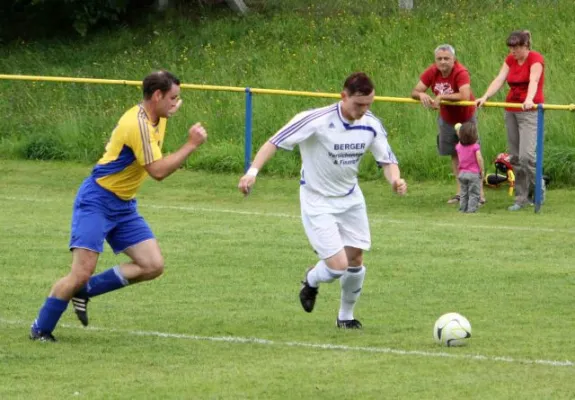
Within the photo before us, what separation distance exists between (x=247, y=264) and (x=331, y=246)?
3.24 meters

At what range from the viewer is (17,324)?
976cm

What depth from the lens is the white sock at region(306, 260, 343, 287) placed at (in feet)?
30.8

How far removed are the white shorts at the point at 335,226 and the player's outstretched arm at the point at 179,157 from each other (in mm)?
1192

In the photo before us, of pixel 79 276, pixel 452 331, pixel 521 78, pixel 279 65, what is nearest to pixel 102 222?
pixel 79 276

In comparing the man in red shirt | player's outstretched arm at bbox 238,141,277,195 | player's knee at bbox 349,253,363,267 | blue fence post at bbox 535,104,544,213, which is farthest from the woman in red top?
player's outstretched arm at bbox 238,141,277,195

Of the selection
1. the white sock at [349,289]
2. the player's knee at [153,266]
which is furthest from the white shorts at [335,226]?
the player's knee at [153,266]

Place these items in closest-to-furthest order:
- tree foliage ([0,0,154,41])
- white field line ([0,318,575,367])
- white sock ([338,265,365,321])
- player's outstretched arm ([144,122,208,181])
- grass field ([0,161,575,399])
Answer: grass field ([0,161,575,399]) < white field line ([0,318,575,367]) < player's outstretched arm ([144,122,208,181]) < white sock ([338,265,365,321]) < tree foliage ([0,0,154,41])

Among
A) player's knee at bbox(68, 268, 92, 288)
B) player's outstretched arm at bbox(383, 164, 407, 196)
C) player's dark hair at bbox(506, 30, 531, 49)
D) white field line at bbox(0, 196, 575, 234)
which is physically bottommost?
white field line at bbox(0, 196, 575, 234)

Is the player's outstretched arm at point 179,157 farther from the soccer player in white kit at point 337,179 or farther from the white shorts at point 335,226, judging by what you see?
the white shorts at point 335,226

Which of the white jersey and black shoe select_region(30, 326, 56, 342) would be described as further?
the white jersey

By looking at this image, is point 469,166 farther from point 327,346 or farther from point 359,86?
point 327,346

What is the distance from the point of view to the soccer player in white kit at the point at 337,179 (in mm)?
9375

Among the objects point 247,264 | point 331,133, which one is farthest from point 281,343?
point 247,264

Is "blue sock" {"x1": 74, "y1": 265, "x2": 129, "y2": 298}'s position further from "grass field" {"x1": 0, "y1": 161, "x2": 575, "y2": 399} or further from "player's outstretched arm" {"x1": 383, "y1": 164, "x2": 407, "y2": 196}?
"player's outstretched arm" {"x1": 383, "y1": 164, "x2": 407, "y2": 196}
